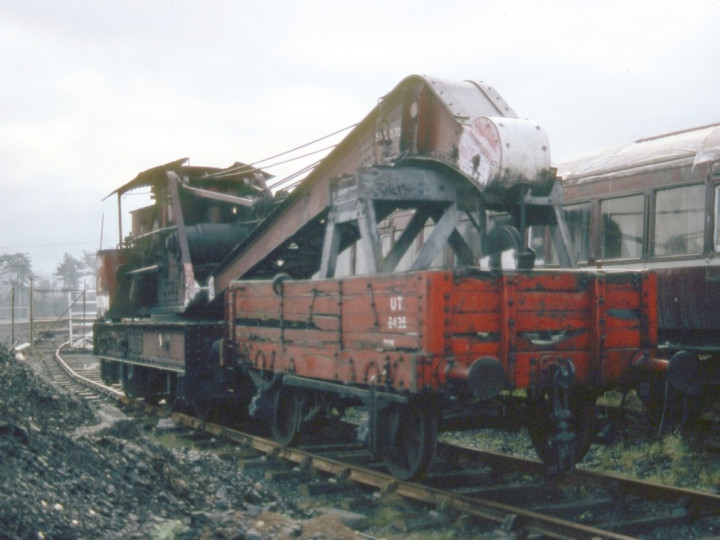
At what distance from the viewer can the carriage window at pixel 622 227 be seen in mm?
10336

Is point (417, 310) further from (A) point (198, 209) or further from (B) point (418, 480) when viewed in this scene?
(A) point (198, 209)

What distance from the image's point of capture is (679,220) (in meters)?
9.77

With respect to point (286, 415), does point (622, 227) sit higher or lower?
higher

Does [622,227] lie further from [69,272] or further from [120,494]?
[69,272]

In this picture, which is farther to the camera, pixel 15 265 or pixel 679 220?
pixel 15 265

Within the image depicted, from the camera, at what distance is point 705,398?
32.0 ft

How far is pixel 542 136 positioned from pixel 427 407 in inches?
107

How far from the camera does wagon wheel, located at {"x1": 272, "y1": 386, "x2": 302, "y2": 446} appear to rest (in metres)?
8.81

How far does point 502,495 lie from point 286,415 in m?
3.08

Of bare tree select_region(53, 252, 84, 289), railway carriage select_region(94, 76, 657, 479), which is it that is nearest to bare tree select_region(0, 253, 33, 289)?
bare tree select_region(53, 252, 84, 289)

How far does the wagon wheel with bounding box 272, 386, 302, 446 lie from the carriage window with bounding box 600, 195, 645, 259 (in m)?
4.72

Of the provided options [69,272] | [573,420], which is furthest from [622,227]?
[69,272]

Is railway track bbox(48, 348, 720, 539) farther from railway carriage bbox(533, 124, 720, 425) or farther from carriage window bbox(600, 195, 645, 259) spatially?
carriage window bbox(600, 195, 645, 259)

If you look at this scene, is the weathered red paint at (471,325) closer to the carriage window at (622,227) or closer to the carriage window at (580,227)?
the carriage window at (622,227)
